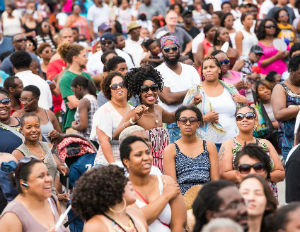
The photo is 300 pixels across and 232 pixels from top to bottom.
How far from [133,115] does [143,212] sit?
191 centimetres

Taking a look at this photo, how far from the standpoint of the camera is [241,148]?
277 inches

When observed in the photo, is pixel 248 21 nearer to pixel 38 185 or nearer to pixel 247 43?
pixel 247 43

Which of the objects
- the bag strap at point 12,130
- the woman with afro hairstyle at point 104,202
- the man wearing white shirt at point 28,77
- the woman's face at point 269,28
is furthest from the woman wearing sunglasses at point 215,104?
the woman's face at point 269,28

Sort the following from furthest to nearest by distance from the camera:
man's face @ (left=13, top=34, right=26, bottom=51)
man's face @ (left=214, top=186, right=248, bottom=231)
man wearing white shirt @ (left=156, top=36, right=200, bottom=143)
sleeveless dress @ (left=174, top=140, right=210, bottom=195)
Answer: man's face @ (left=13, top=34, right=26, bottom=51) → man wearing white shirt @ (left=156, top=36, right=200, bottom=143) → sleeveless dress @ (left=174, top=140, right=210, bottom=195) → man's face @ (left=214, top=186, right=248, bottom=231)

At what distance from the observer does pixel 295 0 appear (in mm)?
17219

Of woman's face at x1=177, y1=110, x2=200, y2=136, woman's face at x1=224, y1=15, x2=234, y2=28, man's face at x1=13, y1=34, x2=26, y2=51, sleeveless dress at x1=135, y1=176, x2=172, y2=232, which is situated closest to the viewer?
sleeveless dress at x1=135, y1=176, x2=172, y2=232

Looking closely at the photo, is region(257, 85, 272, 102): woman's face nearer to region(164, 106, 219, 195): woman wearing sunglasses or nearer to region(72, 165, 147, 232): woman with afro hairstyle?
region(164, 106, 219, 195): woman wearing sunglasses

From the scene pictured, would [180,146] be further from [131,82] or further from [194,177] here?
[131,82]

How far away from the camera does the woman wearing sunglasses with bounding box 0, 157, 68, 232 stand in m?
5.73

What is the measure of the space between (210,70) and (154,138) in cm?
128

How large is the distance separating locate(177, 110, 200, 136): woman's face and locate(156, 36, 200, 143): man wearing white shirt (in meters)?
1.43

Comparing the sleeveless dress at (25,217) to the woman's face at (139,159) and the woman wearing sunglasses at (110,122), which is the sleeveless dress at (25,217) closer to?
the woman's face at (139,159)

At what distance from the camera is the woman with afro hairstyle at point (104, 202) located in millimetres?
5109

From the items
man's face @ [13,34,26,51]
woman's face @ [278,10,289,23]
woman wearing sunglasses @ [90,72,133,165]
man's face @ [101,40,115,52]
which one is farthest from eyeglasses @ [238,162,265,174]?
woman's face @ [278,10,289,23]
